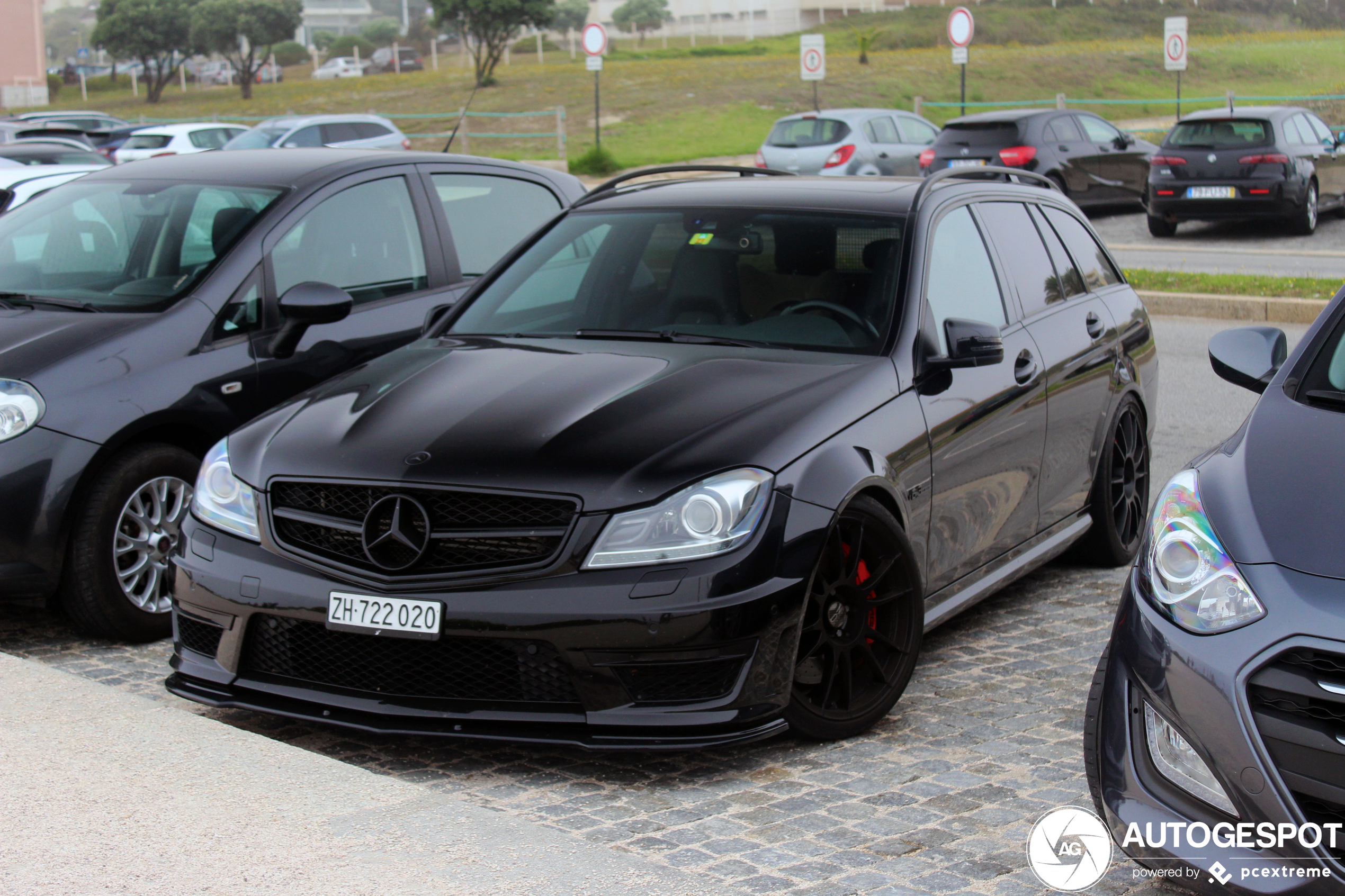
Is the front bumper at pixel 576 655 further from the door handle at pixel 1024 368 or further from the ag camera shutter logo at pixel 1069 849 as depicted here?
the door handle at pixel 1024 368

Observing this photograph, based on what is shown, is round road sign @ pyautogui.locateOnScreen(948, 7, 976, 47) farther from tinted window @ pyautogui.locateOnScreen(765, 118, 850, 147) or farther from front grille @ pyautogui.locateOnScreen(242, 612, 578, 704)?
front grille @ pyautogui.locateOnScreen(242, 612, 578, 704)

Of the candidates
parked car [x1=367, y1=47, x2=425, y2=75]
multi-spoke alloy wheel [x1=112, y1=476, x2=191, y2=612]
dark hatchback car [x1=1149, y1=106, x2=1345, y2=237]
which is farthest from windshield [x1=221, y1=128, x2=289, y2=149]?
parked car [x1=367, y1=47, x2=425, y2=75]

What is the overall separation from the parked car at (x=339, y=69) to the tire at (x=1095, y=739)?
103400 mm

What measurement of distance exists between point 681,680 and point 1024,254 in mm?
2755

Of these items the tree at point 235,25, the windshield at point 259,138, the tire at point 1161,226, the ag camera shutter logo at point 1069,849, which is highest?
the tree at point 235,25

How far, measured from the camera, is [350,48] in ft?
416

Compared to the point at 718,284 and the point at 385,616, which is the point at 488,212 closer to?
the point at 718,284

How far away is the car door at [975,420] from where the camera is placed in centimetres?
481

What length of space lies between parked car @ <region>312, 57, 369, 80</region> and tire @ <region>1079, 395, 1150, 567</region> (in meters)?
101

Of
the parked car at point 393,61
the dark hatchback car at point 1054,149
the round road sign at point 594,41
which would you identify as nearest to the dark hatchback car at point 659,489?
the dark hatchback car at point 1054,149

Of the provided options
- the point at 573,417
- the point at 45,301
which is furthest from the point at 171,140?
the point at 573,417

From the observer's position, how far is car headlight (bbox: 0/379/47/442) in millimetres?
5094

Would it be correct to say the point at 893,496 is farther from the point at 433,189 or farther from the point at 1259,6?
the point at 1259,6

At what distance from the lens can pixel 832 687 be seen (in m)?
4.30
